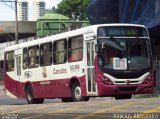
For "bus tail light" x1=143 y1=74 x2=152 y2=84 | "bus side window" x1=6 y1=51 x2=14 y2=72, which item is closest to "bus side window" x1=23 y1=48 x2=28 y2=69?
"bus side window" x1=6 y1=51 x2=14 y2=72

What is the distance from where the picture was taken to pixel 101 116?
13.5m

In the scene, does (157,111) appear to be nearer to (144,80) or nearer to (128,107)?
(128,107)

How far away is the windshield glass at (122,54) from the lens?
19.8 m

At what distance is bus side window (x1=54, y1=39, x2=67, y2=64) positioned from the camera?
22.3 meters

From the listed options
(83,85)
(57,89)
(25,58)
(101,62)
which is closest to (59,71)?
(57,89)

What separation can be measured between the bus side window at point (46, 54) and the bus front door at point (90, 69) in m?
3.42

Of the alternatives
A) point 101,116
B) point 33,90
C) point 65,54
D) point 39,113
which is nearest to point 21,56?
point 33,90

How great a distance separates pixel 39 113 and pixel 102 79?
4.68 m

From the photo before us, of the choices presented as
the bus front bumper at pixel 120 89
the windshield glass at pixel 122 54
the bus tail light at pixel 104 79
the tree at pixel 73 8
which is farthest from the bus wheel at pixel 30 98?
the tree at pixel 73 8

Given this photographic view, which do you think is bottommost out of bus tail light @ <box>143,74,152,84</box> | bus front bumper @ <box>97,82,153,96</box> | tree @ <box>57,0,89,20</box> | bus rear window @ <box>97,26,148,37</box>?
bus front bumper @ <box>97,82,153,96</box>

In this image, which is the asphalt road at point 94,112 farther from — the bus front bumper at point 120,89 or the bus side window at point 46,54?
the bus side window at point 46,54

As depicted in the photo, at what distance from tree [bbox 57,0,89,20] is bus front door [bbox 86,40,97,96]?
56118 millimetres

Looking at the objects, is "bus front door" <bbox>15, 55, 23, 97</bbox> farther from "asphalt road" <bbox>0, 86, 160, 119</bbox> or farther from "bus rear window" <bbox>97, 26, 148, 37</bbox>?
"asphalt road" <bbox>0, 86, 160, 119</bbox>

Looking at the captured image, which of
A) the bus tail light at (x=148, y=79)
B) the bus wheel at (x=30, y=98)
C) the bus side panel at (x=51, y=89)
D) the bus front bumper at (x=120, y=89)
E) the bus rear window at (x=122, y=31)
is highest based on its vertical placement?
the bus rear window at (x=122, y=31)
